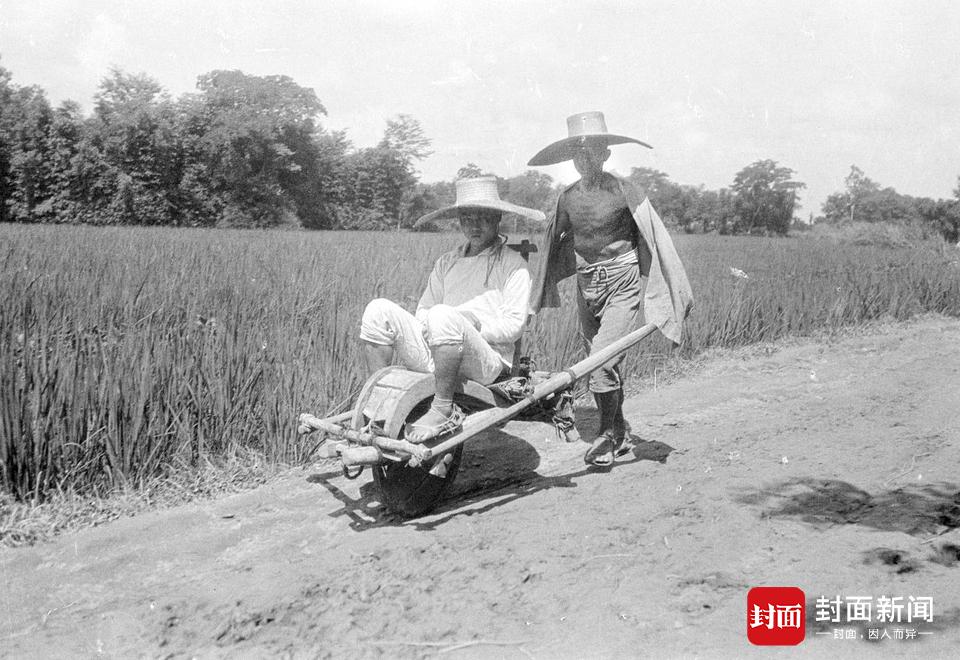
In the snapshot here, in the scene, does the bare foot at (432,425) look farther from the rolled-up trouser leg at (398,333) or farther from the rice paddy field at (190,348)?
the rice paddy field at (190,348)

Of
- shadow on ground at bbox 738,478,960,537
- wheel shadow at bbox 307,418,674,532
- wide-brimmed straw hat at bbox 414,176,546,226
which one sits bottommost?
wheel shadow at bbox 307,418,674,532

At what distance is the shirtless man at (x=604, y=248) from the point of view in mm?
4246

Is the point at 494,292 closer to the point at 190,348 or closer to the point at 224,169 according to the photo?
the point at 190,348

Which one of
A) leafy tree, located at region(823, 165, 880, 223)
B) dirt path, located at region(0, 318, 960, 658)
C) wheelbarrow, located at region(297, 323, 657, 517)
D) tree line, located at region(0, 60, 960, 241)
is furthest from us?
leafy tree, located at region(823, 165, 880, 223)

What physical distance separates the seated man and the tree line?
2111 cm

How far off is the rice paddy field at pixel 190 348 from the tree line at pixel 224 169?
1704 centimetres

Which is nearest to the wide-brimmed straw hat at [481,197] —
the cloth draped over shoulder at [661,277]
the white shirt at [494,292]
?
the white shirt at [494,292]

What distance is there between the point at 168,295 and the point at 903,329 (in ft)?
28.1

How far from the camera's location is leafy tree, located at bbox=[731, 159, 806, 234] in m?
45.2

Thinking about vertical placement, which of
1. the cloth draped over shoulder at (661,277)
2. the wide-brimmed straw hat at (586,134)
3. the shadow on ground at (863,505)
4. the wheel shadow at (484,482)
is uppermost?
the wide-brimmed straw hat at (586,134)

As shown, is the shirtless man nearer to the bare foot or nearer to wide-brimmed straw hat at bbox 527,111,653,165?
wide-brimmed straw hat at bbox 527,111,653,165

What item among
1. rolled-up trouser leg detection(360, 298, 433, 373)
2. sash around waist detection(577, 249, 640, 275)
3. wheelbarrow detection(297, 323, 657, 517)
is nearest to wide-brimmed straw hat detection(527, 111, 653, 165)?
sash around waist detection(577, 249, 640, 275)

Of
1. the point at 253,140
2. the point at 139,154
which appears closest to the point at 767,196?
the point at 253,140

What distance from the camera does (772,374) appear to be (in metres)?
6.82
